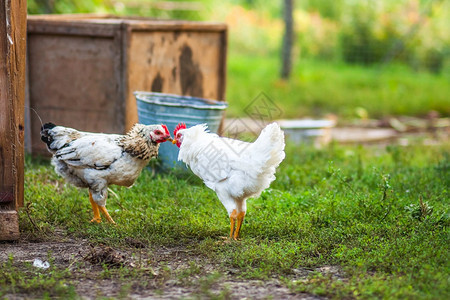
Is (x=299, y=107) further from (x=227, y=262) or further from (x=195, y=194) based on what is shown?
(x=227, y=262)

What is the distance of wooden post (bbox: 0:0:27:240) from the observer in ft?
15.0

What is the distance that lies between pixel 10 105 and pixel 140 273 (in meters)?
1.75

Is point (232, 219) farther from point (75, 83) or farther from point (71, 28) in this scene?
point (71, 28)

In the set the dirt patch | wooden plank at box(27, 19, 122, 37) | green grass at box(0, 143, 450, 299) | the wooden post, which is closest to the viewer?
the dirt patch

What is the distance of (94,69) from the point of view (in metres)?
6.90

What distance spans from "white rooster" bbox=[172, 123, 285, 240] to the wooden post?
132cm

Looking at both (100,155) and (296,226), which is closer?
(296,226)

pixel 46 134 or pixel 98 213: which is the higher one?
pixel 46 134

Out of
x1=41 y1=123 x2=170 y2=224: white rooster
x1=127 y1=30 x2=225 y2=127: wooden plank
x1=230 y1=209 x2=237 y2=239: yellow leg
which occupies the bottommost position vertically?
x1=230 y1=209 x2=237 y2=239: yellow leg

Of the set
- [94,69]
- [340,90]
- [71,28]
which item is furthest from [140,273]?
[340,90]

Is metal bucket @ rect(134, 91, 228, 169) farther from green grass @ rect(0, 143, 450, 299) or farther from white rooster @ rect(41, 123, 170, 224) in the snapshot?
white rooster @ rect(41, 123, 170, 224)

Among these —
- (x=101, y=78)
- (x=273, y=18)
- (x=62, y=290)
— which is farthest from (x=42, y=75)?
(x=273, y=18)

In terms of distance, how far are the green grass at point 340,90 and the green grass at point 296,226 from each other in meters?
5.27

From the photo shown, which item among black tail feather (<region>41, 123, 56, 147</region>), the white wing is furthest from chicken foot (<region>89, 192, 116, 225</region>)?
black tail feather (<region>41, 123, 56, 147</region>)
